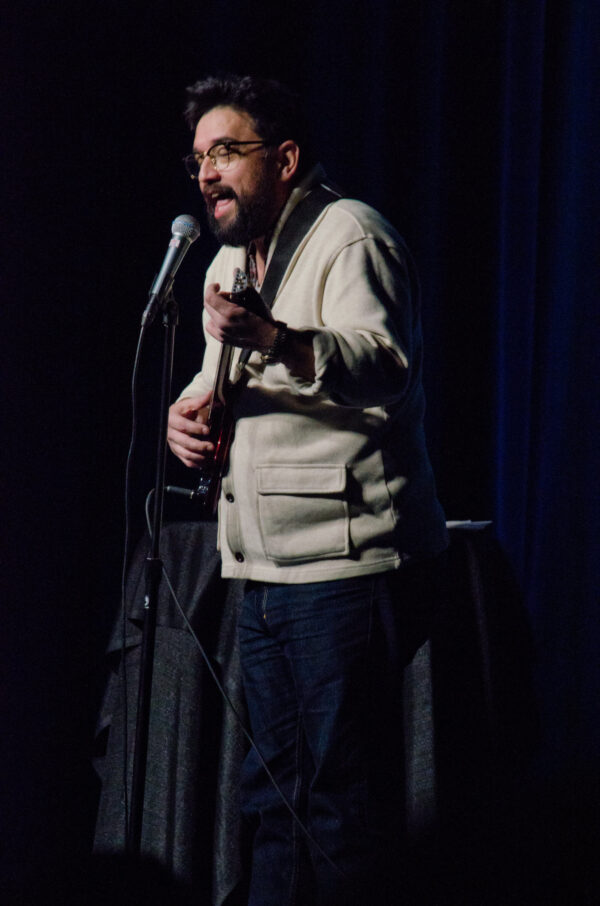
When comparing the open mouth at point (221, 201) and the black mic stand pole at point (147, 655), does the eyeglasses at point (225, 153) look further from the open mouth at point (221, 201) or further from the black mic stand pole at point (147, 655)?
the black mic stand pole at point (147, 655)

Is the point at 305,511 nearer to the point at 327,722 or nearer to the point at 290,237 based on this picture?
the point at 327,722

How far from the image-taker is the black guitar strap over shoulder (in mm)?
1744

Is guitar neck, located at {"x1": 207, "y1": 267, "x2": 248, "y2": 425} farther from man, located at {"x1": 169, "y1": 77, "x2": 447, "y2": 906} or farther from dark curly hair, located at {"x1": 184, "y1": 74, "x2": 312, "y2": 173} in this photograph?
dark curly hair, located at {"x1": 184, "y1": 74, "x2": 312, "y2": 173}

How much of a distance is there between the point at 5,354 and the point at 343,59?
1508 mm

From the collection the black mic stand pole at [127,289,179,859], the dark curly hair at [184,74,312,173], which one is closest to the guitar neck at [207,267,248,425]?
the black mic stand pole at [127,289,179,859]

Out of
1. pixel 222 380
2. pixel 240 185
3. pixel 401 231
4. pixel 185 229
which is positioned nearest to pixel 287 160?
pixel 240 185

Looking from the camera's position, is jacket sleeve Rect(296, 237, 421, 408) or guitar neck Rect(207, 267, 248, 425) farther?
guitar neck Rect(207, 267, 248, 425)

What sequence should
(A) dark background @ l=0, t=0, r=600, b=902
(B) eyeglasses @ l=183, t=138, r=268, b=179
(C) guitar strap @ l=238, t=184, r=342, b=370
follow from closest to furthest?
(C) guitar strap @ l=238, t=184, r=342, b=370 < (B) eyeglasses @ l=183, t=138, r=268, b=179 < (A) dark background @ l=0, t=0, r=600, b=902

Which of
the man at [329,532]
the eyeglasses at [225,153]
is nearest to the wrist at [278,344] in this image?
the man at [329,532]

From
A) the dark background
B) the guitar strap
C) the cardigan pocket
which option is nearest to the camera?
the cardigan pocket

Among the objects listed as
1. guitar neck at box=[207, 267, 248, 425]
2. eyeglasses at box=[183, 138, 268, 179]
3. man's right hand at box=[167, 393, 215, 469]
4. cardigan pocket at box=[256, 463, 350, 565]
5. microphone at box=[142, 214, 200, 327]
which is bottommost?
cardigan pocket at box=[256, 463, 350, 565]

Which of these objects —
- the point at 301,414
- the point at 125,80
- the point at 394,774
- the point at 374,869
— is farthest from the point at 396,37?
the point at 374,869

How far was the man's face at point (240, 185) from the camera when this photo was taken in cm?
183

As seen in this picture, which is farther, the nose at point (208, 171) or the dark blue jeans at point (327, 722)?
the nose at point (208, 171)
